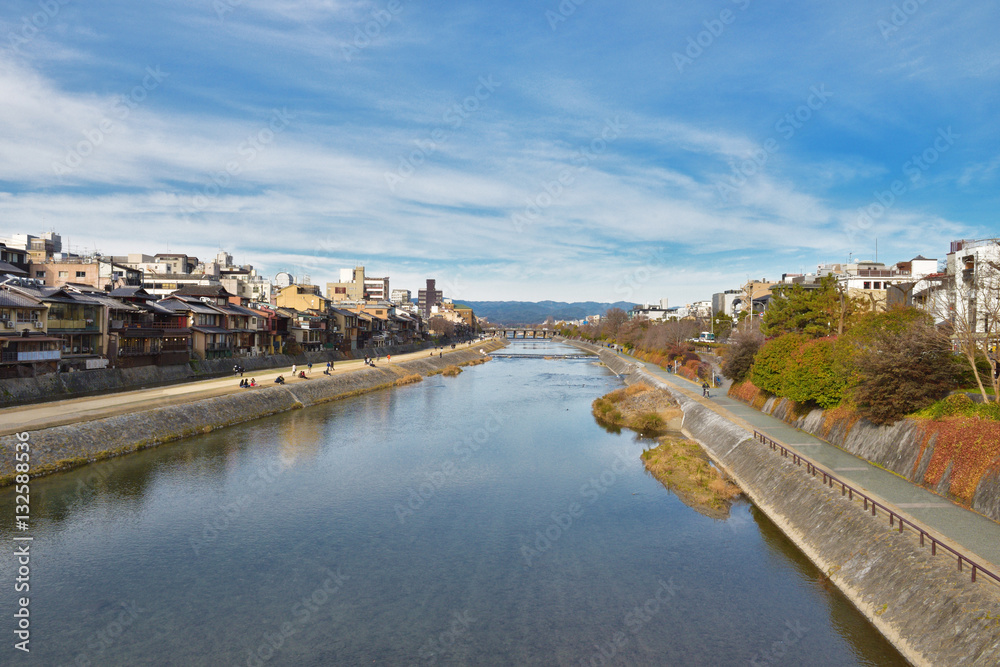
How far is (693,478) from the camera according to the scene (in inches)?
985

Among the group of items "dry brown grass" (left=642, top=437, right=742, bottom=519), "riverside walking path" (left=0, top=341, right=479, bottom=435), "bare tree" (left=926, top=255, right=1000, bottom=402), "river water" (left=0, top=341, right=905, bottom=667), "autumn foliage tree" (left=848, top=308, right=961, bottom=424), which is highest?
"bare tree" (left=926, top=255, right=1000, bottom=402)

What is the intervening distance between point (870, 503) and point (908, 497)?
247 centimetres

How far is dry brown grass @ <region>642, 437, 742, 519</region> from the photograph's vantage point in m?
22.7

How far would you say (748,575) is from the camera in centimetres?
1642

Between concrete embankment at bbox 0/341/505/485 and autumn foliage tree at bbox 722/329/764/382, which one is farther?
autumn foliage tree at bbox 722/329/764/382

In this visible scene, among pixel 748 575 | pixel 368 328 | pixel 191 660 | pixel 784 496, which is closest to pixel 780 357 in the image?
pixel 784 496

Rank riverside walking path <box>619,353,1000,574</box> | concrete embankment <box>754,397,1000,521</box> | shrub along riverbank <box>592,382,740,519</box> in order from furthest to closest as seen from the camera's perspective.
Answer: shrub along riverbank <box>592,382,740,519</box> < concrete embankment <box>754,397,1000,521</box> < riverside walking path <box>619,353,1000,574</box>

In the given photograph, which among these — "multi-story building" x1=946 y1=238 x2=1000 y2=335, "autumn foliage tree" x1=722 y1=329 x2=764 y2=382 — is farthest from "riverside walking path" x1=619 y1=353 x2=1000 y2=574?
"autumn foliage tree" x1=722 y1=329 x2=764 y2=382

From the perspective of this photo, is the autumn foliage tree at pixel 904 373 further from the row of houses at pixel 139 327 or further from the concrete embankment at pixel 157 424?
the row of houses at pixel 139 327

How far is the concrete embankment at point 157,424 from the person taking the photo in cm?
2500

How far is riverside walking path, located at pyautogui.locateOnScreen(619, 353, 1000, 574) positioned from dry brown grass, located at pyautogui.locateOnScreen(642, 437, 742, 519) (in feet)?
11.3

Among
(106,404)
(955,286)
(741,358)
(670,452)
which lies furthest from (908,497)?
(106,404)

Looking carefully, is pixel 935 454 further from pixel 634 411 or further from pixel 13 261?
pixel 13 261

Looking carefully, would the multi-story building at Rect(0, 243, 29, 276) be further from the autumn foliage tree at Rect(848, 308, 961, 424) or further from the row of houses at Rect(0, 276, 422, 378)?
the autumn foliage tree at Rect(848, 308, 961, 424)
